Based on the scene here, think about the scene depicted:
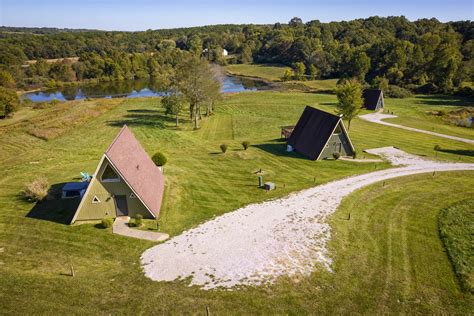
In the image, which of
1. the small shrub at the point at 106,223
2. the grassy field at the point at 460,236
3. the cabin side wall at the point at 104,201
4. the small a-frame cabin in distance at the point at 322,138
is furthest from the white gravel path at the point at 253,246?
the small a-frame cabin in distance at the point at 322,138

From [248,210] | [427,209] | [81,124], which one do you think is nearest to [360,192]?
[427,209]

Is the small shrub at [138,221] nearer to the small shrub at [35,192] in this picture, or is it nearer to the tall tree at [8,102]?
the small shrub at [35,192]

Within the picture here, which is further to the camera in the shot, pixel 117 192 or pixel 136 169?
pixel 136 169

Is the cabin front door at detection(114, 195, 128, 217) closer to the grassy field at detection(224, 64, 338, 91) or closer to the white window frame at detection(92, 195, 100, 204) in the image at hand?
the white window frame at detection(92, 195, 100, 204)

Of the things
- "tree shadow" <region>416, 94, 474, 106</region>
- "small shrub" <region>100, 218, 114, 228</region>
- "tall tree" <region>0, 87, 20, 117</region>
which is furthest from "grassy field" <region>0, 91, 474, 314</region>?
"tree shadow" <region>416, 94, 474, 106</region>

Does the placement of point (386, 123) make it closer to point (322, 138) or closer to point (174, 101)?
point (322, 138)

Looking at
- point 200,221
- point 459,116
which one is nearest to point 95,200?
point 200,221
